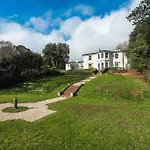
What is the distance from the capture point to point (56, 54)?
8219cm

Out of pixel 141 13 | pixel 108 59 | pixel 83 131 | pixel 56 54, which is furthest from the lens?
pixel 56 54

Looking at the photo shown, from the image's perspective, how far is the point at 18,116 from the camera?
16.5 meters

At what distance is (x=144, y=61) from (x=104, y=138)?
29029 millimetres

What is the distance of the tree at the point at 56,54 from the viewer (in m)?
80.4

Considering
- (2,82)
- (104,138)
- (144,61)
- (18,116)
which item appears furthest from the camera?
(2,82)

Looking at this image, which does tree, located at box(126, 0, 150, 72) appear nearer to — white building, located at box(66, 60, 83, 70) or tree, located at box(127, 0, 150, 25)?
tree, located at box(127, 0, 150, 25)

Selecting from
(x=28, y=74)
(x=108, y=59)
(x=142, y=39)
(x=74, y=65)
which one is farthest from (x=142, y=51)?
(x=74, y=65)

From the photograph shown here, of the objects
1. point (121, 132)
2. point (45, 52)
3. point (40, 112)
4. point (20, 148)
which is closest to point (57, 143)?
point (20, 148)

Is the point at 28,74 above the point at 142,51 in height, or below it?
below

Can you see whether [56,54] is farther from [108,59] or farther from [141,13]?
[141,13]

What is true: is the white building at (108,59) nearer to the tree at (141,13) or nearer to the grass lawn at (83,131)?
the tree at (141,13)

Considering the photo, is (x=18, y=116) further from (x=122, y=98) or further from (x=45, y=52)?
(x=45, y=52)

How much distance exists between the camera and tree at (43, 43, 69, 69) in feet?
264

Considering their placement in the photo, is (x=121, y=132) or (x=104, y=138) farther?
(x=121, y=132)
